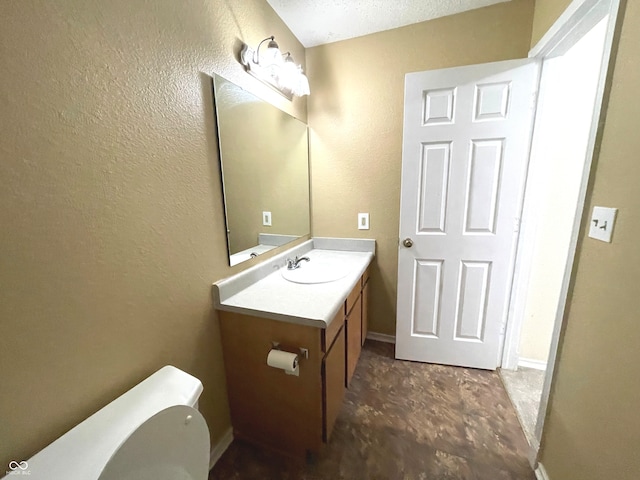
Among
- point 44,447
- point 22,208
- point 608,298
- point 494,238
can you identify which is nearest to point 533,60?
point 494,238

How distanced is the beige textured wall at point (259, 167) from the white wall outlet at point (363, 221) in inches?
16.2

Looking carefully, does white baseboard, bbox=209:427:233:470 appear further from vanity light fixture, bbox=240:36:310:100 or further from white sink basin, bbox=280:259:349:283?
vanity light fixture, bbox=240:36:310:100

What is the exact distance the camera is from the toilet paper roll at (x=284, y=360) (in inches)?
40.0

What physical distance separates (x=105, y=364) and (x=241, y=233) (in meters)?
0.75

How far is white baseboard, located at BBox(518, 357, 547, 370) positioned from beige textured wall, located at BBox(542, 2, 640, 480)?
974mm

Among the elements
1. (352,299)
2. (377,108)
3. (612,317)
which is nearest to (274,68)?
(377,108)

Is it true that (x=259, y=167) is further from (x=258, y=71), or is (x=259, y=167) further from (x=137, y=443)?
(x=137, y=443)

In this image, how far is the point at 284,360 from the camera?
1021 mm

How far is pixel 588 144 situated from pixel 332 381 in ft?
4.58

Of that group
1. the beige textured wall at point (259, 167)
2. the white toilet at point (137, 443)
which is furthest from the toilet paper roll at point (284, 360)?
the beige textured wall at point (259, 167)

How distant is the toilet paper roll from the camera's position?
102 centimetres

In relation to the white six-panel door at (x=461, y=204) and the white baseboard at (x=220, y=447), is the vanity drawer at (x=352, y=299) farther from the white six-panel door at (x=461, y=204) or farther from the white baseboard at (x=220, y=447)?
the white baseboard at (x=220, y=447)

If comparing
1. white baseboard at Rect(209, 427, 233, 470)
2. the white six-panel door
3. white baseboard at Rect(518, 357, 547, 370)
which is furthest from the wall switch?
white baseboard at Rect(209, 427, 233, 470)

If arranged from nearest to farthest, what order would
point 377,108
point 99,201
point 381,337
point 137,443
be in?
1. point 137,443
2. point 99,201
3. point 377,108
4. point 381,337
